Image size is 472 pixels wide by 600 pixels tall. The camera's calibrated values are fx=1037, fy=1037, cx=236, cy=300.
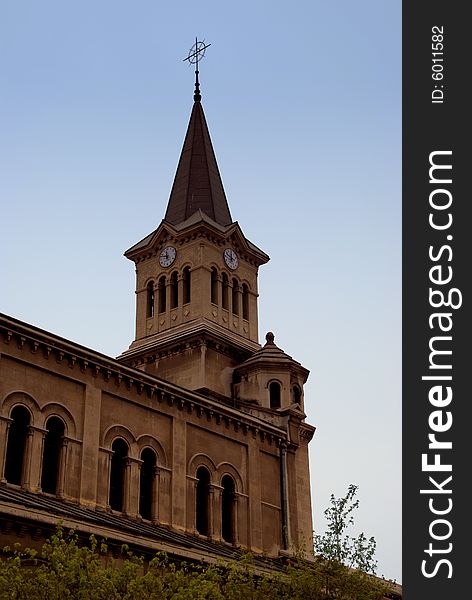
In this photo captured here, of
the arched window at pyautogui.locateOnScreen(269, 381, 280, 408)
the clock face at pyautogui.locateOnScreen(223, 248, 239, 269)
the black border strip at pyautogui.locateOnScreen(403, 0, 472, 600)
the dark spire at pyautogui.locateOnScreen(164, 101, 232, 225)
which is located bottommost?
the black border strip at pyautogui.locateOnScreen(403, 0, 472, 600)

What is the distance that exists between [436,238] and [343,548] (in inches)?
504

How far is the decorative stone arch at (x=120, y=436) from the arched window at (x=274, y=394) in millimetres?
11353

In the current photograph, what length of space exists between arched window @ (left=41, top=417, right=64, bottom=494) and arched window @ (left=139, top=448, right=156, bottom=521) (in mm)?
4135

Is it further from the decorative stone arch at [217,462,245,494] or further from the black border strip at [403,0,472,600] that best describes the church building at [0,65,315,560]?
the black border strip at [403,0,472,600]

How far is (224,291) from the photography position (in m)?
55.4

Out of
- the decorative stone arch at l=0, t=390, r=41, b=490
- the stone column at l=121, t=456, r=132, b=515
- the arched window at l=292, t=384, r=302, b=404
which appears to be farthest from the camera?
the arched window at l=292, t=384, r=302, b=404

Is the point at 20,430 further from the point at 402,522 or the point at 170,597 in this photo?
the point at 402,522

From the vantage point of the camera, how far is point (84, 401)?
3631cm

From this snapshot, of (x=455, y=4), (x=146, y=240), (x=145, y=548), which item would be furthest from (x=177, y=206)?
(x=455, y=4)

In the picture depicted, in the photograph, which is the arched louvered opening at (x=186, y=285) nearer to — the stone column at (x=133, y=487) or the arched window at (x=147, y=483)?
the arched window at (x=147, y=483)

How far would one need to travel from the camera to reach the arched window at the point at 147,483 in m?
38.1

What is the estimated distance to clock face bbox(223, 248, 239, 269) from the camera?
184ft

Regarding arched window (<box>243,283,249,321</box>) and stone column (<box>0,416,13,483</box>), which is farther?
arched window (<box>243,283,249,321</box>)

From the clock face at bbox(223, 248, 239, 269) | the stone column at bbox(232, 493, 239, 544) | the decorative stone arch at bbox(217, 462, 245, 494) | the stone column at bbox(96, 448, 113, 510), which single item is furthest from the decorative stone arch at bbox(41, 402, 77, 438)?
the clock face at bbox(223, 248, 239, 269)
